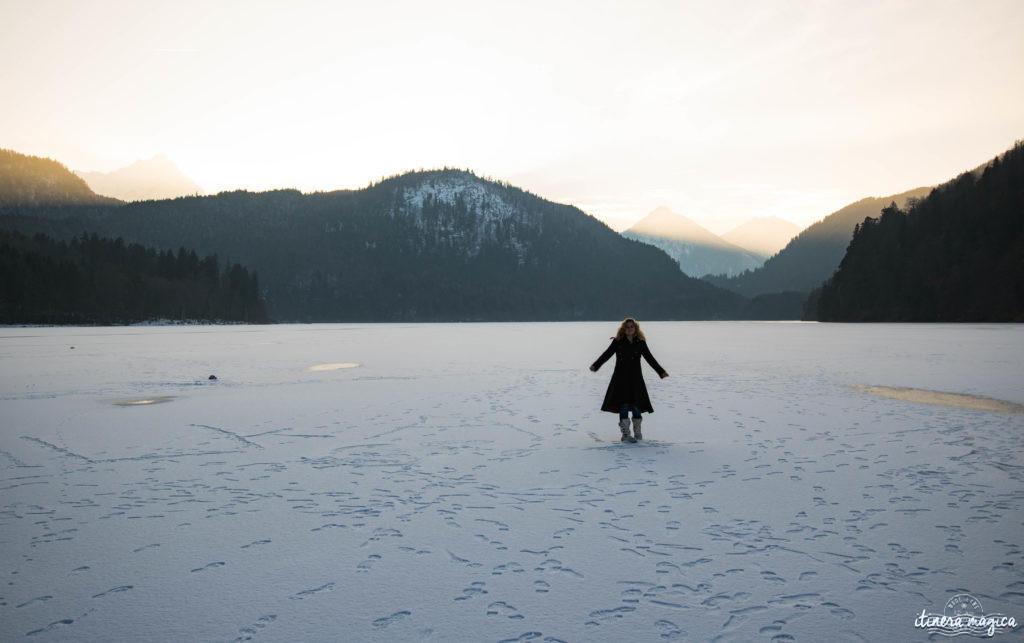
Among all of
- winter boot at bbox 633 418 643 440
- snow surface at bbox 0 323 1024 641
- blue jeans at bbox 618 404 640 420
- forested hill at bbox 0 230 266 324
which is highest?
forested hill at bbox 0 230 266 324

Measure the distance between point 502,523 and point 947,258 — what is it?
115 metres

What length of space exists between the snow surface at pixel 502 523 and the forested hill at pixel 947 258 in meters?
97.6

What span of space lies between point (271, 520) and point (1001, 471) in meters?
8.22

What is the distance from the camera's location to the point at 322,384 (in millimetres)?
16328

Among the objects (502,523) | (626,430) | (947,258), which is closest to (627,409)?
(626,430)

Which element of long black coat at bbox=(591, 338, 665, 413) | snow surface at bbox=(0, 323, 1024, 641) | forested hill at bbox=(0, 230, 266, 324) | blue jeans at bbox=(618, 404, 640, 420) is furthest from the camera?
forested hill at bbox=(0, 230, 266, 324)

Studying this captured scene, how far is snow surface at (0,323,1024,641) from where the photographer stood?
353 centimetres

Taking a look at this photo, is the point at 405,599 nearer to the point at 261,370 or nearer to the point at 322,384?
the point at 322,384

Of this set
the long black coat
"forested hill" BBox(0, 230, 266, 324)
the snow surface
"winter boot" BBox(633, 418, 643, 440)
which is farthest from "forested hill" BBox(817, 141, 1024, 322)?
"forested hill" BBox(0, 230, 266, 324)

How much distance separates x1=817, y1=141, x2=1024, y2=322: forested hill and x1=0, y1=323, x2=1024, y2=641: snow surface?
320 ft

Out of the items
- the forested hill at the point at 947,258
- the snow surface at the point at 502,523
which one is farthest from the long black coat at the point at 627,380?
the forested hill at the point at 947,258

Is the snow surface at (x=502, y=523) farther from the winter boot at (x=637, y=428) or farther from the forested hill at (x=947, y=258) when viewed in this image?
the forested hill at (x=947, y=258)

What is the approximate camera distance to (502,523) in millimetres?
5223

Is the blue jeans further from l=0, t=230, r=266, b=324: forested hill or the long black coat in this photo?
l=0, t=230, r=266, b=324: forested hill
